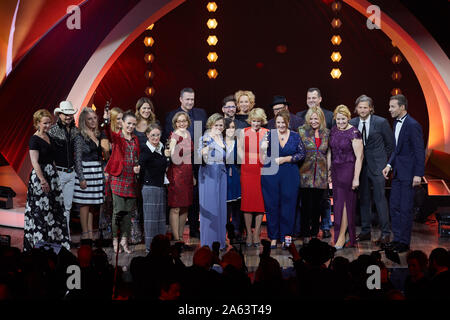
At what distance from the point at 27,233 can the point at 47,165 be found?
0.67m

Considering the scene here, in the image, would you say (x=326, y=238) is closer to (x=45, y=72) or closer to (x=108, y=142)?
(x=108, y=142)

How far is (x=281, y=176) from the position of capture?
5969 millimetres

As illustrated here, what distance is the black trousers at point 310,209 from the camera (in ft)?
19.9

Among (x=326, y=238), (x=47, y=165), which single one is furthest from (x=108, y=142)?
(x=326, y=238)

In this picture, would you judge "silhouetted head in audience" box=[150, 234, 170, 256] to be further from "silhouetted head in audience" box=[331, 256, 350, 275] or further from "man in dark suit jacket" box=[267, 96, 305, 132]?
"man in dark suit jacket" box=[267, 96, 305, 132]

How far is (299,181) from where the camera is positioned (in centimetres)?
601

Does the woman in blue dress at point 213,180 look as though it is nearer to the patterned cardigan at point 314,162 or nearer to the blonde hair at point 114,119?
the patterned cardigan at point 314,162

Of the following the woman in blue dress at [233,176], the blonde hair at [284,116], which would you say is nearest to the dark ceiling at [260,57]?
the woman in blue dress at [233,176]

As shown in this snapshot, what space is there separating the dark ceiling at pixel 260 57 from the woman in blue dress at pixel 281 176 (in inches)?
271

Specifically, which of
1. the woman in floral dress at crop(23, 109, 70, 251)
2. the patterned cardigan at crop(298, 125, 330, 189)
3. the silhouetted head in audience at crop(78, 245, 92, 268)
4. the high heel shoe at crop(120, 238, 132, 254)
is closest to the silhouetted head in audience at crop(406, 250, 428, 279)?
the silhouetted head in audience at crop(78, 245, 92, 268)

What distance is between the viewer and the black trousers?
6.06 metres

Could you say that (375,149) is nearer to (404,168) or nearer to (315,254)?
(404,168)

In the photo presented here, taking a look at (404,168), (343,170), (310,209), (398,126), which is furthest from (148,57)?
(404,168)

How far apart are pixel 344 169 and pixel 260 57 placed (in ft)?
24.0
